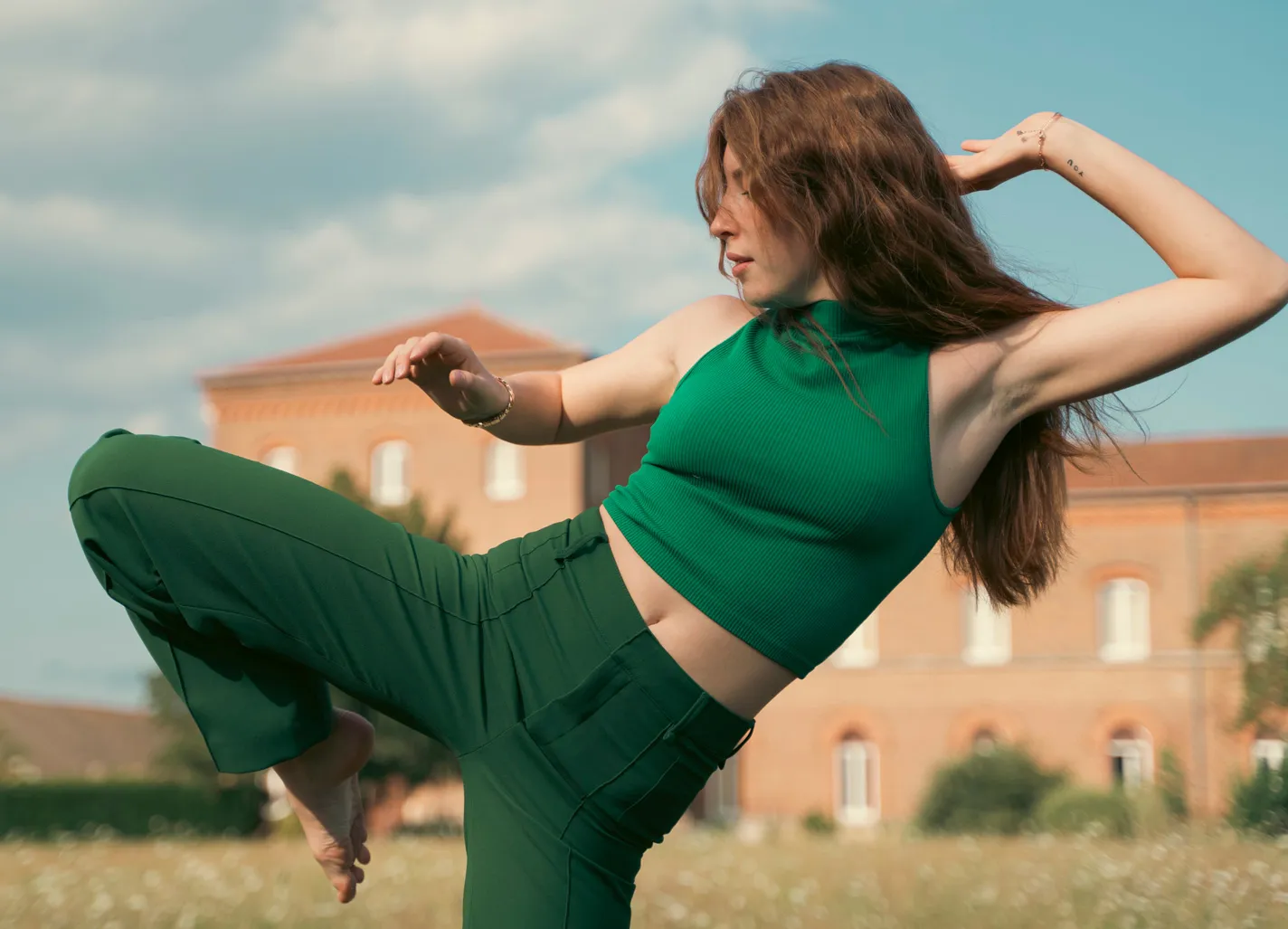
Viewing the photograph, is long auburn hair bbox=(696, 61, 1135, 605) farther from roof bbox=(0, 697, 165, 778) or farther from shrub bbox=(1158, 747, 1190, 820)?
roof bbox=(0, 697, 165, 778)

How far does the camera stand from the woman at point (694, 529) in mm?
1920

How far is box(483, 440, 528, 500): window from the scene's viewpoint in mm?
34469

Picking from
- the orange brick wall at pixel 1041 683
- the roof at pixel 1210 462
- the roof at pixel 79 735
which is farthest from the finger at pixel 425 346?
the roof at pixel 79 735

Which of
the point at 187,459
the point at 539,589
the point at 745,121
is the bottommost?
the point at 539,589

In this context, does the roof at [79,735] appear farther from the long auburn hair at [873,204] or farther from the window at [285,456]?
the long auburn hair at [873,204]

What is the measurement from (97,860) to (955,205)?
754 cm

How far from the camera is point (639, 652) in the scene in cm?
197

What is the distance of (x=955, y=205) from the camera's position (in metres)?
2.24

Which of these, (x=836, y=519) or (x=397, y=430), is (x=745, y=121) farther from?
(x=397, y=430)

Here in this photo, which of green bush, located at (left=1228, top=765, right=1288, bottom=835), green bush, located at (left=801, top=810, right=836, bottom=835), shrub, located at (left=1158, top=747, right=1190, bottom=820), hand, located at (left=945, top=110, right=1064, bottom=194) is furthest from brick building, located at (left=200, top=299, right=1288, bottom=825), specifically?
hand, located at (left=945, top=110, right=1064, bottom=194)

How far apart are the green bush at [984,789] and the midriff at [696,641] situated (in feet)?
85.7

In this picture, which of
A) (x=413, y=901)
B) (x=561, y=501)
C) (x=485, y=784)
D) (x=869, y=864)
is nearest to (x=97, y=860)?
(x=413, y=901)

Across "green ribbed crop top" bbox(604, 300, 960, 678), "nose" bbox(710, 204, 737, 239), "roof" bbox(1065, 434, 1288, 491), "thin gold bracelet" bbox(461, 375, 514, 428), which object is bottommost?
"green ribbed crop top" bbox(604, 300, 960, 678)

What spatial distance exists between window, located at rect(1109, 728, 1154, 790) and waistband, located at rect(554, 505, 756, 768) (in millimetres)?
33780
